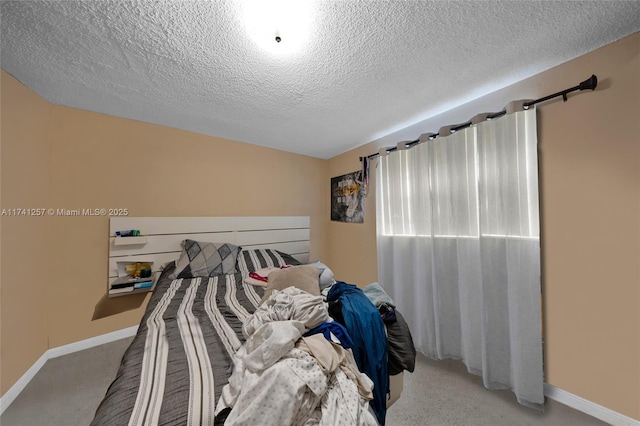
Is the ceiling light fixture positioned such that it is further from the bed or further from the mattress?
the mattress

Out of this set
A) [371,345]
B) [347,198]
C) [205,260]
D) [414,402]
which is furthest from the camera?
[347,198]

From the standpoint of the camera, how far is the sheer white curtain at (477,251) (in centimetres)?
164

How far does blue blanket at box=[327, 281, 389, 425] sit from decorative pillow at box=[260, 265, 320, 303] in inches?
19.5

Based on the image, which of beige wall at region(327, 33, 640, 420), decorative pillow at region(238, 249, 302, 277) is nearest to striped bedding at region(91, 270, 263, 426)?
decorative pillow at region(238, 249, 302, 277)

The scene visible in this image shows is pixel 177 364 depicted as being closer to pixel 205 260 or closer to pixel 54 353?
pixel 205 260

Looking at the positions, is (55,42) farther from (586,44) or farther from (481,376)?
(481,376)

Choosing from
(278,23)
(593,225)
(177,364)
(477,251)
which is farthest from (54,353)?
(593,225)

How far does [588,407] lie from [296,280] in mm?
2113

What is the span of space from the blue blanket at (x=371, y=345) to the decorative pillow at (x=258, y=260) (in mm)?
1637

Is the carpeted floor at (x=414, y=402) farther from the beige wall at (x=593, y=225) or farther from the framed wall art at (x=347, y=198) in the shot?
the framed wall art at (x=347, y=198)

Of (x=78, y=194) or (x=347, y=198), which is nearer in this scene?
(x=78, y=194)

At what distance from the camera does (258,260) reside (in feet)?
9.02

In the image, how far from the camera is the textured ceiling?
1166 mm

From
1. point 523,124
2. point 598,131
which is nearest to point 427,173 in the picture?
point 523,124
